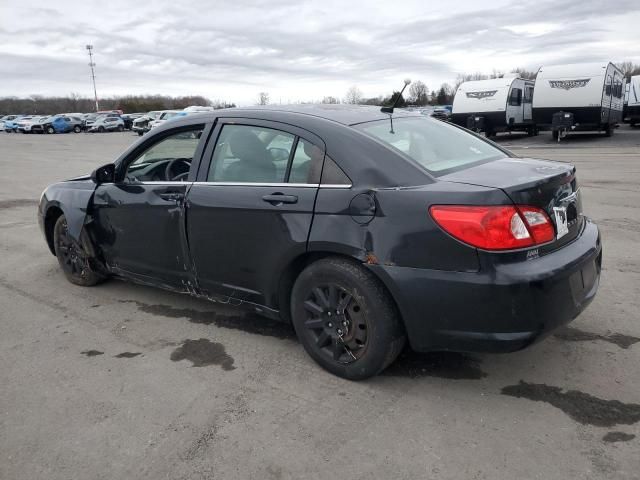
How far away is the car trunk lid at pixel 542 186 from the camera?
280 centimetres

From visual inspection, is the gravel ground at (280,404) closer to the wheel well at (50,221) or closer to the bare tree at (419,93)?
the wheel well at (50,221)

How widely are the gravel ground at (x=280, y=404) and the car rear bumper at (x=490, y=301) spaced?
0.42 meters

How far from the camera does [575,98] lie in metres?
22.8

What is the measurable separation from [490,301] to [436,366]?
85 cm

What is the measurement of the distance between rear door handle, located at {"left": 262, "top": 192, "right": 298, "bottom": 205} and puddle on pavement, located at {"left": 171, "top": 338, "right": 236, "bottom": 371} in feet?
3.58

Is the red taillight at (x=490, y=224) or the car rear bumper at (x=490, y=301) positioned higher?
the red taillight at (x=490, y=224)

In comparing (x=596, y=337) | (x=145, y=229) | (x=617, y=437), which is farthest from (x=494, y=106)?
(x=617, y=437)

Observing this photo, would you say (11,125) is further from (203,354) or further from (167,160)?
(203,354)

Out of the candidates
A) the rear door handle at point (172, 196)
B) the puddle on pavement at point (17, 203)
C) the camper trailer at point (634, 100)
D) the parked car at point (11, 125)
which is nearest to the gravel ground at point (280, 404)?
the rear door handle at point (172, 196)

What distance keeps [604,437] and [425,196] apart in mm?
1438

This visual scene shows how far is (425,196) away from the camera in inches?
111

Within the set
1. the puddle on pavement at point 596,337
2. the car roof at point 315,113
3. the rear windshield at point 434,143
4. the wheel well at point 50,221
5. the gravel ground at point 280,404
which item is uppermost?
the car roof at point 315,113

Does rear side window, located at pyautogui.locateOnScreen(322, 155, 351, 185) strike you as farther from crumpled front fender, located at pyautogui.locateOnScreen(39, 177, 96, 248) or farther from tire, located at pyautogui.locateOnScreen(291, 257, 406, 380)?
crumpled front fender, located at pyautogui.locateOnScreen(39, 177, 96, 248)

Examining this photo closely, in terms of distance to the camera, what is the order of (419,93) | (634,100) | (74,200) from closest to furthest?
(74,200), (634,100), (419,93)
